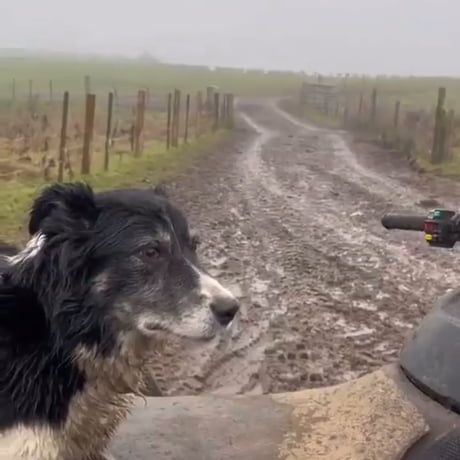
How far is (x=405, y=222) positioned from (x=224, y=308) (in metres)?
0.73

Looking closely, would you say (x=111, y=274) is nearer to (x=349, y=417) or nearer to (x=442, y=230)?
(x=349, y=417)

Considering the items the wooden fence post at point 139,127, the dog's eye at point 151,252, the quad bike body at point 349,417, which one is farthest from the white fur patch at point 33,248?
the wooden fence post at point 139,127

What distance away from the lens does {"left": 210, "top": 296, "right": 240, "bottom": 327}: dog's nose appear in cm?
313

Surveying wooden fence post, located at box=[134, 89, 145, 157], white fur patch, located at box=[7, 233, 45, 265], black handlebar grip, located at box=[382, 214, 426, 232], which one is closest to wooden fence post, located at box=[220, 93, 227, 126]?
wooden fence post, located at box=[134, 89, 145, 157]

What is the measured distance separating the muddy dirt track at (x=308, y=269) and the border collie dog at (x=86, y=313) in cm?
243

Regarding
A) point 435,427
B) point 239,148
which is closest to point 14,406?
point 435,427

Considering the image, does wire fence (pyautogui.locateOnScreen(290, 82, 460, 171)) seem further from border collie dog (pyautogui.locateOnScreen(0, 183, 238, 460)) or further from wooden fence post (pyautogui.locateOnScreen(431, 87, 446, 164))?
border collie dog (pyautogui.locateOnScreen(0, 183, 238, 460))

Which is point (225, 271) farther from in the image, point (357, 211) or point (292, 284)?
point (357, 211)

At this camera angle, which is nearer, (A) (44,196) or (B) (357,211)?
(A) (44,196)

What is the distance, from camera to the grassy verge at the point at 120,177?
11.1m

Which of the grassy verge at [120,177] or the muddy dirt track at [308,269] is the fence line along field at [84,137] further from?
the muddy dirt track at [308,269]

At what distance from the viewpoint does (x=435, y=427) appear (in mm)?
2281

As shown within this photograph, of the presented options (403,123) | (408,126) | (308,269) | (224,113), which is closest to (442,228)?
(308,269)

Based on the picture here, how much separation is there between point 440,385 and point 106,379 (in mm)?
1334
